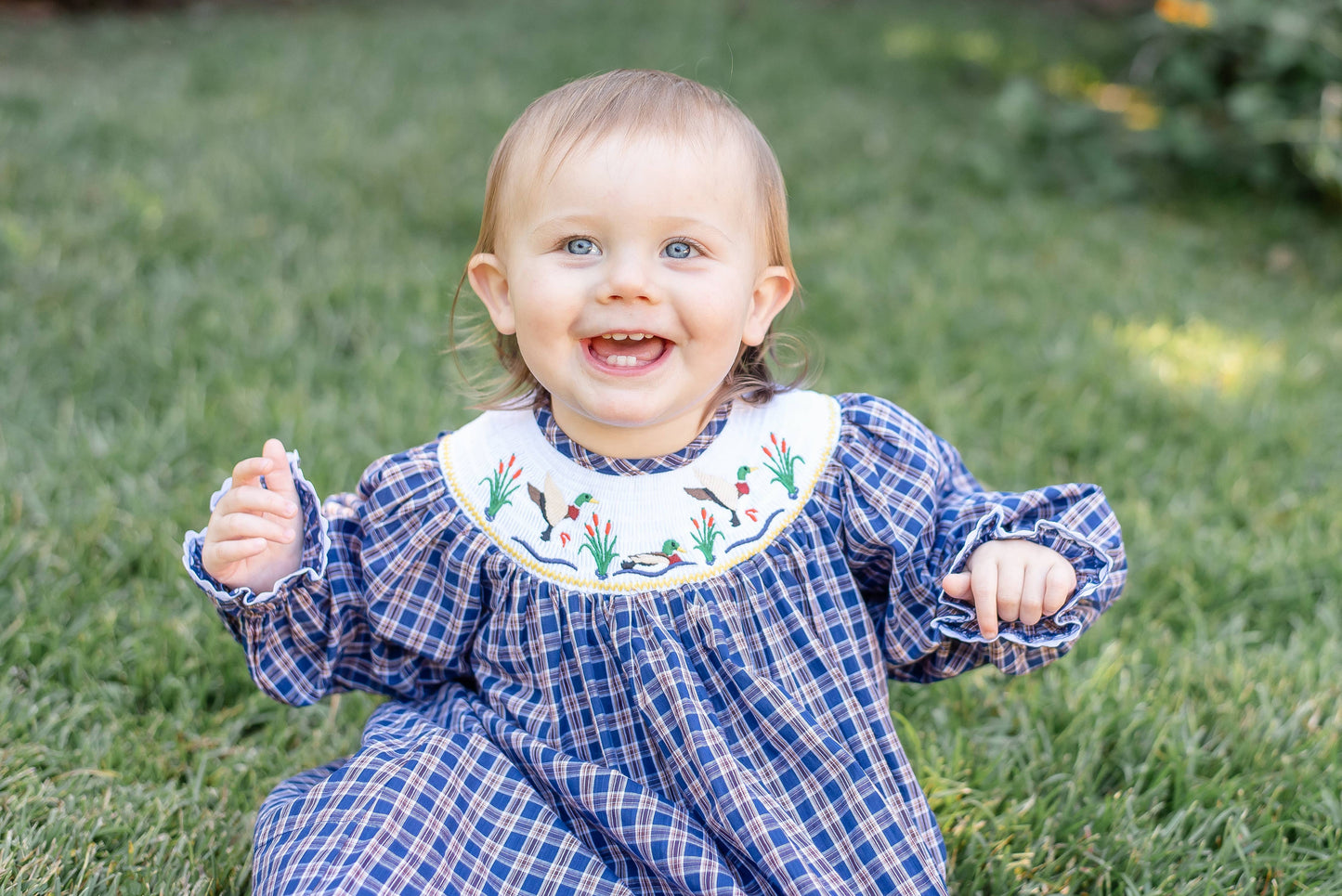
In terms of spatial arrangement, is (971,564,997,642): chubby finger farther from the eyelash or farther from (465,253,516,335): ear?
(465,253,516,335): ear

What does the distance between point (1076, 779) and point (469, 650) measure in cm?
87

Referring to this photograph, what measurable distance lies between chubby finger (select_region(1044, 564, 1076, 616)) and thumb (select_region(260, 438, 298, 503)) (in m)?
0.89

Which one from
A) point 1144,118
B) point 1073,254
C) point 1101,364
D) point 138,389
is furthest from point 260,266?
point 1144,118

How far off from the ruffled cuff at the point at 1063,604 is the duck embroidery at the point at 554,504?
0.45 meters

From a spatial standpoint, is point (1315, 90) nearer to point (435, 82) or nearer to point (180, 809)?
point (435, 82)

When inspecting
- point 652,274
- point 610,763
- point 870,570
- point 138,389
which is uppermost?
point 652,274

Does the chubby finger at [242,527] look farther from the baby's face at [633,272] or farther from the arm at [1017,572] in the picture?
the arm at [1017,572]

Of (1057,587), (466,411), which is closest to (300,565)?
(1057,587)

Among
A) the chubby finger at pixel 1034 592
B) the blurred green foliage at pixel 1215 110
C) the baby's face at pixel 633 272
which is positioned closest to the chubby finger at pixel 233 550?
the baby's face at pixel 633 272

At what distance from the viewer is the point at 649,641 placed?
1421mm

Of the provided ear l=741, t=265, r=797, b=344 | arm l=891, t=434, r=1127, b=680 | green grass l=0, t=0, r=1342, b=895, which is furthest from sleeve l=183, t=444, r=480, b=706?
arm l=891, t=434, r=1127, b=680

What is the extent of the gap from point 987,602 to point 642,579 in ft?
1.32

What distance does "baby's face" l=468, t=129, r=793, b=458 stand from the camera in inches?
51.5

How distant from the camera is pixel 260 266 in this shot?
10.8ft
